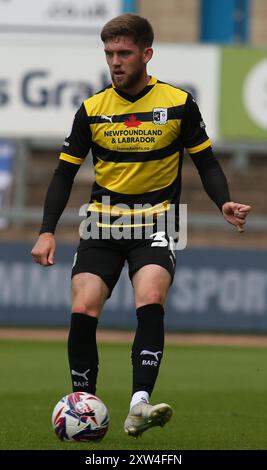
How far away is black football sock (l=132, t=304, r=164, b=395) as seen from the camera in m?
6.84

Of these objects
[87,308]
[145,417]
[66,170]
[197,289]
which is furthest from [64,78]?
[145,417]

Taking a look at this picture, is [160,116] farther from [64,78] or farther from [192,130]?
[64,78]

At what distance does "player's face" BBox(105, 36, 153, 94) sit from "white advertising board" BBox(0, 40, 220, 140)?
39.8 ft

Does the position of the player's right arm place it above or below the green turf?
above

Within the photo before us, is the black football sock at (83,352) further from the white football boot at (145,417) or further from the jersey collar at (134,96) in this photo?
the jersey collar at (134,96)

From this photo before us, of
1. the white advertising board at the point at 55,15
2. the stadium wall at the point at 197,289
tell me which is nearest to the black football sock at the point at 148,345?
the stadium wall at the point at 197,289

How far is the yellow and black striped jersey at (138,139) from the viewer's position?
718cm

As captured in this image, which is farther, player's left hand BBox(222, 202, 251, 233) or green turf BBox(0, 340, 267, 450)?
green turf BBox(0, 340, 267, 450)

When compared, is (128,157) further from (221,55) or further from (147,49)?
(221,55)

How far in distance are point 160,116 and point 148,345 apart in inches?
53.3

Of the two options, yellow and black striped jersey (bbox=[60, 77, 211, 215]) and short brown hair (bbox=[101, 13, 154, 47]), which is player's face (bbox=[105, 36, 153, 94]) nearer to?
short brown hair (bbox=[101, 13, 154, 47])

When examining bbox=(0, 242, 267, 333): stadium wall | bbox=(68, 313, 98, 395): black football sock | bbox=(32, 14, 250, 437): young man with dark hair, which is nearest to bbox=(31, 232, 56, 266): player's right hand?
bbox=(32, 14, 250, 437): young man with dark hair

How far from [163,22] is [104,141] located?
15163 millimetres
